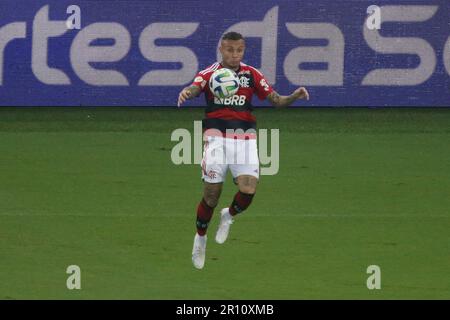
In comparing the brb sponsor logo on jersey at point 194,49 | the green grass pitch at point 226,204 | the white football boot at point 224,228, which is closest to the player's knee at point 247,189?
the white football boot at point 224,228

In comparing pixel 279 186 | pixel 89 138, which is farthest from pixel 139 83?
pixel 279 186

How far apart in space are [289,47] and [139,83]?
8.92 ft

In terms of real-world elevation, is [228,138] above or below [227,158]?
above

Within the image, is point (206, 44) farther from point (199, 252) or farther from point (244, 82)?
point (199, 252)

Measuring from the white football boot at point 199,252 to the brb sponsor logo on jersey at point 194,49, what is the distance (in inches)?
424

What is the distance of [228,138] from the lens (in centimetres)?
1135

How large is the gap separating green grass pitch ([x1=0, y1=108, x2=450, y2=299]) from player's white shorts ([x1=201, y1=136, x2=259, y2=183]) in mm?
816

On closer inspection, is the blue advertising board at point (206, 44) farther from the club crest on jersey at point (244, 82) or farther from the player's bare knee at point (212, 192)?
the player's bare knee at point (212, 192)

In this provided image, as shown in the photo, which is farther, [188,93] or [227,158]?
[227,158]

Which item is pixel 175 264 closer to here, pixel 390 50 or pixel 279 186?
pixel 279 186

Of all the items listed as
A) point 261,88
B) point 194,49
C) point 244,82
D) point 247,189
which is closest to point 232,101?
point 244,82

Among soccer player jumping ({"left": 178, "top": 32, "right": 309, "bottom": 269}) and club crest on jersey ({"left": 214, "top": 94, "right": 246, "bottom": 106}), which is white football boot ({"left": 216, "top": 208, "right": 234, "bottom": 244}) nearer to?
soccer player jumping ({"left": 178, "top": 32, "right": 309, "bottom": 269})

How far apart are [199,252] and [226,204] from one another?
3437mm

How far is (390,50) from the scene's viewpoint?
21.9 meters
